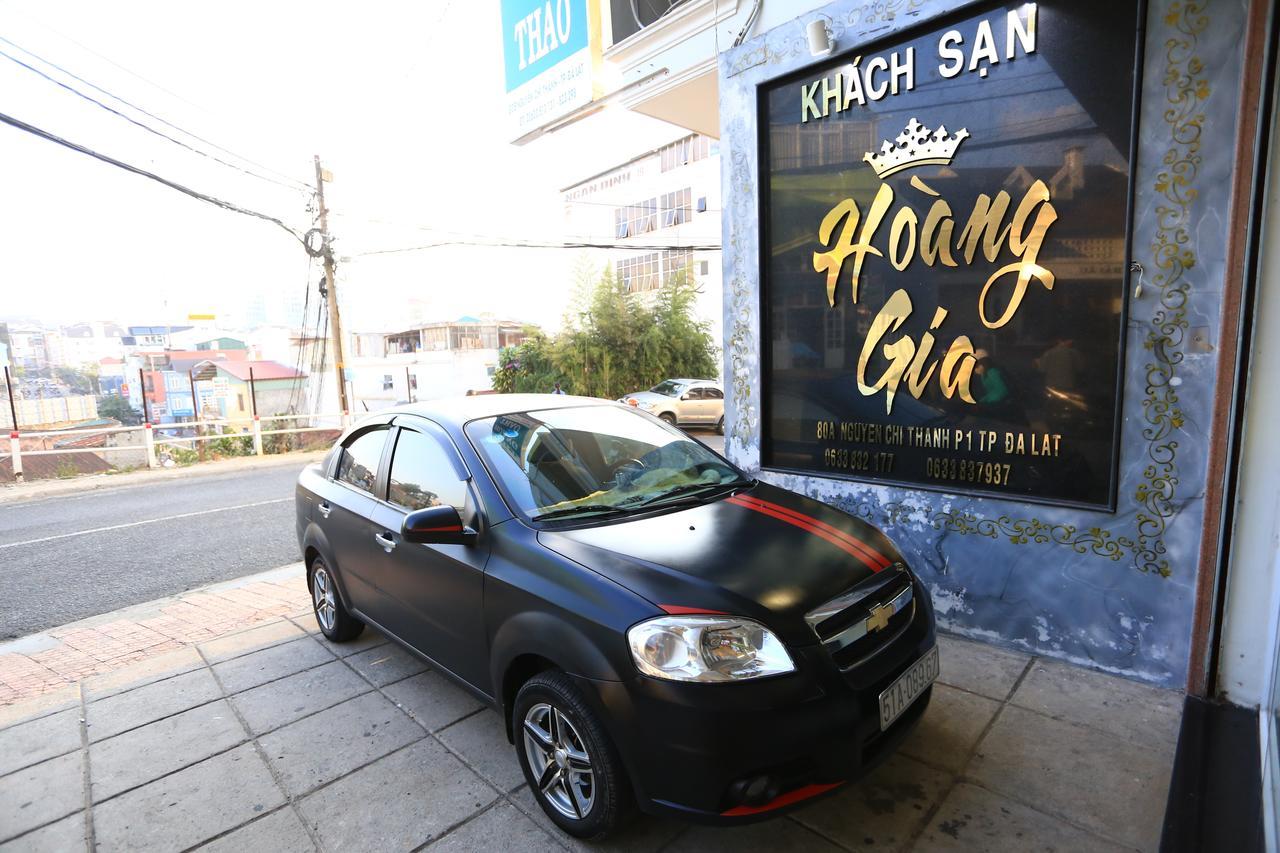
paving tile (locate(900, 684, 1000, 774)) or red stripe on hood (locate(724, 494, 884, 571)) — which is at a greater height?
red stripe on hood (locate(724, 494, 884, 571))

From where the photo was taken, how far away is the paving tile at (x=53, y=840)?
2.45 meters

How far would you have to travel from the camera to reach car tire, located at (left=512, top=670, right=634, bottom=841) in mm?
2119

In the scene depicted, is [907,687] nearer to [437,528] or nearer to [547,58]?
[437,528]

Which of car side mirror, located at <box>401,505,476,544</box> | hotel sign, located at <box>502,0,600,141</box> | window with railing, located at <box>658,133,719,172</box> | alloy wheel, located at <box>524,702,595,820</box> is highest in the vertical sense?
window with railing, located at <box>658,133,719,172</box>

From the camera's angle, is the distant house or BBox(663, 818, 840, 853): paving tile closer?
BBox(663, 818, 840, 853): paving tile

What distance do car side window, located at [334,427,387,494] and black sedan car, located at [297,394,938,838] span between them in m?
0.11

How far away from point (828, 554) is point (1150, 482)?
1.93 meters

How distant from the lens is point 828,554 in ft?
8.11

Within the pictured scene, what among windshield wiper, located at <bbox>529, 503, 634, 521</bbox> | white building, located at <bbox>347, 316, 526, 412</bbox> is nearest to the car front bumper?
windshield wiper, located at <bbox>529, 503, 634, 521</bbox>

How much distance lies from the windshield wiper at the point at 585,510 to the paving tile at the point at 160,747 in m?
1.96

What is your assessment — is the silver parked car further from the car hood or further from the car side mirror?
the car side mirror

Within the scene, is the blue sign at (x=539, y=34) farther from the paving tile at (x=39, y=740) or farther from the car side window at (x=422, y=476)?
the paving tile at (x=39, y=740)

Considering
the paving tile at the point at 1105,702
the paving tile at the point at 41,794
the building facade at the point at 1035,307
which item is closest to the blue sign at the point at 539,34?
the building facade at the point at 1035,307

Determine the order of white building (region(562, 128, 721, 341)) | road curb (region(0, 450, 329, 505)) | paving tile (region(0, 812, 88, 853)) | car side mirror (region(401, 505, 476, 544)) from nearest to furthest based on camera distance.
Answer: paving tile (region(0, 812, 88, 853)) → car side mirror (region(401, 505, 476, 544)) → road curb (region(0, 450, 329, 505)) → white building (region(562, 128, 721, 341))
